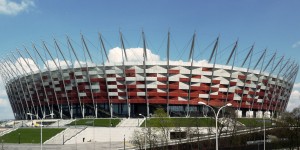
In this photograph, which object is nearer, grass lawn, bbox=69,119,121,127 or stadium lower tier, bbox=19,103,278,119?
grass lawn, bbox=69,119,121,127

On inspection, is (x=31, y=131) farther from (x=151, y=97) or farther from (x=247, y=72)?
(x=247, y=72)

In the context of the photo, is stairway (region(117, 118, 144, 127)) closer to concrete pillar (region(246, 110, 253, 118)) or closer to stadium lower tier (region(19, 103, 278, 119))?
stadium lower tier (region(19, 103, 278, 119))

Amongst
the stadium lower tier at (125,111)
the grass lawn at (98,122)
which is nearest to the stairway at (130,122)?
the grass lawn at (98,122)

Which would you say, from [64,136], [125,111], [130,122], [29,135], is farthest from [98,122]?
[29,135]

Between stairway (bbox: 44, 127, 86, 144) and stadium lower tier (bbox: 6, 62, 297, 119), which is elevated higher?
stadium lower tier (bbox: 6, 62, 297, 119)

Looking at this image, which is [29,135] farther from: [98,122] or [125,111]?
[125,111]

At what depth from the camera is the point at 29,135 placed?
3231 inches

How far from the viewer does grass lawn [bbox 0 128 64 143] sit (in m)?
78.4

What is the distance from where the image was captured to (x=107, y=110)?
102125 mm

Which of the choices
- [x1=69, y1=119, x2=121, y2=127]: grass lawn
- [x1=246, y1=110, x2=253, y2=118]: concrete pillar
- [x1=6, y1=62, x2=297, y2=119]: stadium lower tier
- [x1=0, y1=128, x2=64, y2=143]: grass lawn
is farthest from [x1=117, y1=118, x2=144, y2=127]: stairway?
[x1=246, y1=110, x2=253, y2=118]: concrete pillar

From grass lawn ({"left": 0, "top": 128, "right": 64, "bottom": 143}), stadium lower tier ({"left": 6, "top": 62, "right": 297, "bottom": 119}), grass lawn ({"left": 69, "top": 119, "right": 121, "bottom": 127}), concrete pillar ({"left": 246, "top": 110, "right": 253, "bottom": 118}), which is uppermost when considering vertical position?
stadium lower tier ({"left": 6, "top": 62, "right": 297, "bottom": 119})

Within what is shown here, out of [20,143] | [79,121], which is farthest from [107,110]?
[20,143]

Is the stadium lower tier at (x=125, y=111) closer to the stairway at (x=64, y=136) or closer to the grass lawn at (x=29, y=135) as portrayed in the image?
the grass lawn at (x=29, y=135)

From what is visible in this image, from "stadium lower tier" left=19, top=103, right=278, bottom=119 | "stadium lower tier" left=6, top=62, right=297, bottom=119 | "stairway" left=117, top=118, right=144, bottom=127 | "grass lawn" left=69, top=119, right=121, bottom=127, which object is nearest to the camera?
"stairway" left=117, top=118, right=144, bottom=127
